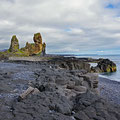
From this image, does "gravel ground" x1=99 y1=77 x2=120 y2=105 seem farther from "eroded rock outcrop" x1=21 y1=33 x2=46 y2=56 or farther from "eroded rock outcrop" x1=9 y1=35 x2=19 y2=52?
"eroded rock outcrop" x1=21 y1=33 x2=46 y2=56

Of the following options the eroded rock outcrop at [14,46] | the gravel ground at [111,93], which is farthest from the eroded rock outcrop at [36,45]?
the gravel ground at [111,93]

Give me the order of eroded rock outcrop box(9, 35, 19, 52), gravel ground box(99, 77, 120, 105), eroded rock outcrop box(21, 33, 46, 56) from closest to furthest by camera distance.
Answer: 1. gravel ground box(99, 77, 120, 105)
2. eroded rock outcrop box(9, 35, 19, 52)
3. eroded rock outcrop box(21, 33, 46, 56)

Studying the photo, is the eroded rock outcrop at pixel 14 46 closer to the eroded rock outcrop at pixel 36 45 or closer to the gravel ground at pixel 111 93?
the eroded rock outcrop at pixel 36 45

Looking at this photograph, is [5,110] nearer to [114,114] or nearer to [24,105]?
[24,105]

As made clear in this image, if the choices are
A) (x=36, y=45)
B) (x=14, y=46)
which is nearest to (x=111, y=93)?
(x=14, y=46)

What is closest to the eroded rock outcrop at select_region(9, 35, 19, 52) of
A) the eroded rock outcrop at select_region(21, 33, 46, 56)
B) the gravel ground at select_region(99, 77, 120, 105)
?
the eroded rock outcrop at select_region(21, 33, 46, 56)

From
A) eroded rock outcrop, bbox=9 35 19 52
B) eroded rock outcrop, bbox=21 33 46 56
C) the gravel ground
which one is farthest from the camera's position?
eroded rock outcrop, bbox=21 33 46 56

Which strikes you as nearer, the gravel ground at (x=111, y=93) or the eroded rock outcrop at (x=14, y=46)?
the gravel ground at (x=111, y=93)

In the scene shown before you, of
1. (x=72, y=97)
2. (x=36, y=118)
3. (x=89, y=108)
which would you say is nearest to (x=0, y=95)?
(x=36, y=118)

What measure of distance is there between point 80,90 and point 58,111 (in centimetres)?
397

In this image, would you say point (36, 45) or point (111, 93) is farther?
point (36, 45)

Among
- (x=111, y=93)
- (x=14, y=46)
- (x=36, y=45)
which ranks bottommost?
(x=111, y=93)

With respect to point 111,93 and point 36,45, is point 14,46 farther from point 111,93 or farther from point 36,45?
point 111,93

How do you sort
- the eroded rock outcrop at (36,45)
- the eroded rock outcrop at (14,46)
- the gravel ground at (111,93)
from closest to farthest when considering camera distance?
the gravel ground at (111,93)
the eroded rock outcrop at (14,46)
the eroded rock outcrop at (36,45)
